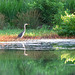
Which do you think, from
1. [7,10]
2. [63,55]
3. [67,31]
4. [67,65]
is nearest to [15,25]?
[7,10]

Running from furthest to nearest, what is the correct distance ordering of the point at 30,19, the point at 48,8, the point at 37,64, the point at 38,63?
the point at 48,8 < the point at 30,19 < the point at 38,63 < the point at 37,64

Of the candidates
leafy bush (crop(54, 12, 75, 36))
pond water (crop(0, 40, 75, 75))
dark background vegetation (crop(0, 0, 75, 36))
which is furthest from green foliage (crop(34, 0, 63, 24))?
pond water (crop(0, 40, 75, 75))

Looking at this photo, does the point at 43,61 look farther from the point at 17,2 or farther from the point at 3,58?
the point at 17,2

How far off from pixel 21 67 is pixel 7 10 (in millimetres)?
13245

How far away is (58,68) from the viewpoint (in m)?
6.91

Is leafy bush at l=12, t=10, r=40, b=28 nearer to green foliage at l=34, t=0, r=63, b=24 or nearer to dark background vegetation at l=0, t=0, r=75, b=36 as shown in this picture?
dark background vegetation at l=0, t=0, r=75, b=36

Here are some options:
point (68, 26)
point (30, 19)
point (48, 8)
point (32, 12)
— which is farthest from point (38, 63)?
point (48, 8)

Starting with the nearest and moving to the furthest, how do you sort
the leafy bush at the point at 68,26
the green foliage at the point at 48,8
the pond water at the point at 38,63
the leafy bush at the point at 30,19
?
the pond water at the point at 38,63
the leafy bush at the point at 68,26
the leafy bush at the point at 30,19
the green foliage at the point at 48,8

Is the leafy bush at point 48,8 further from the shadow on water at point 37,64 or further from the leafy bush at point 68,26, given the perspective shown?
the shadow on water at point 37,64

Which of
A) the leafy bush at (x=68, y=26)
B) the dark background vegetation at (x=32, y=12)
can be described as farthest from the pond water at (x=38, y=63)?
the dark background vegetation at (x=32, y=12)

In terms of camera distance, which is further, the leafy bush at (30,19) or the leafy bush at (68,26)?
the leafy bush at (30,19)

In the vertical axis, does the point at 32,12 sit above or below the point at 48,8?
below

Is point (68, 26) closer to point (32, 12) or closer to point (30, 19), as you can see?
point (30, 19)

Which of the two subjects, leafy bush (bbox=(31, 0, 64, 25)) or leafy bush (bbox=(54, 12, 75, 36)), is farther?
leafy bush (bbox=(31, 0, 64, 25))
